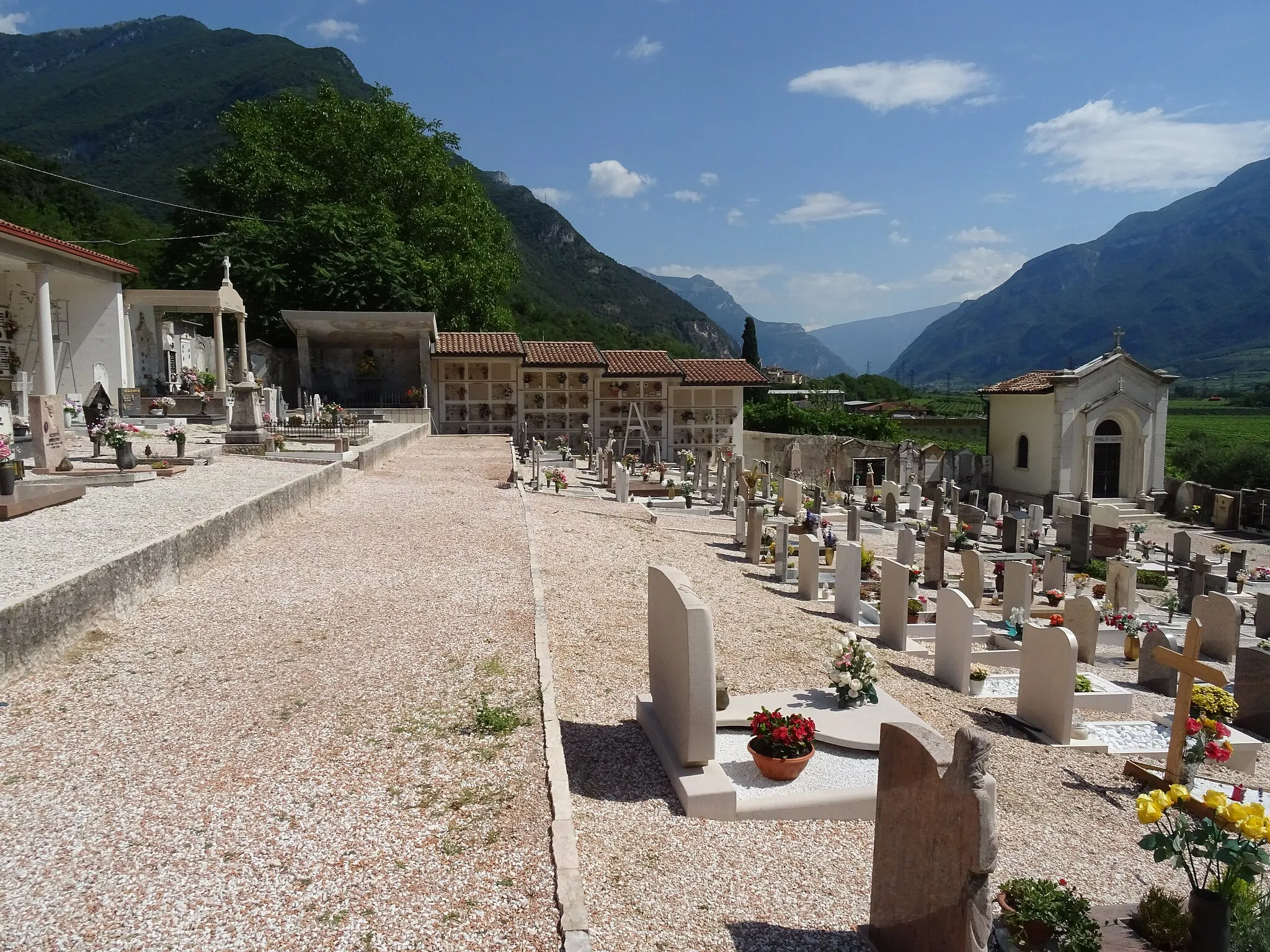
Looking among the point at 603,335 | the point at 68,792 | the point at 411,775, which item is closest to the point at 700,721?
the point at 411,775

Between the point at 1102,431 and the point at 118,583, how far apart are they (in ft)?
99.5

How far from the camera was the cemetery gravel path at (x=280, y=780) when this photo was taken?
288cm

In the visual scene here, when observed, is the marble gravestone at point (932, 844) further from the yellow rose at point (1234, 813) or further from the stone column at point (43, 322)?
the stone column at point (43, 322)

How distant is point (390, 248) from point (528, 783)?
1216 inches

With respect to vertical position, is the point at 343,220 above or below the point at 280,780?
above

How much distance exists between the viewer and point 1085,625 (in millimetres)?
9305

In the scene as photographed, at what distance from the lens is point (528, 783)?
3947mm

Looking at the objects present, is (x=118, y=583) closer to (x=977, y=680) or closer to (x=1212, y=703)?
(x=977, y=680)

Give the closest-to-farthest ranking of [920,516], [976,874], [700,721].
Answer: [976,874] → [700,721] → [920,516]

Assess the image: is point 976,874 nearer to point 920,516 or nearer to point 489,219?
point 920,516

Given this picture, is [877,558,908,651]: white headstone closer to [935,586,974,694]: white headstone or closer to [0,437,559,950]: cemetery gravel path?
[935,586,974,694]: white headstone

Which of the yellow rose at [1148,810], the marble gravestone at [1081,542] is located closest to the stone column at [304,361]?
the marble gravestone at [1081,542]

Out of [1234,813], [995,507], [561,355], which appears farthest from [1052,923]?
[561,355]

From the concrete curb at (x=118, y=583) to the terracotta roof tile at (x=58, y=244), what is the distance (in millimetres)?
11469
